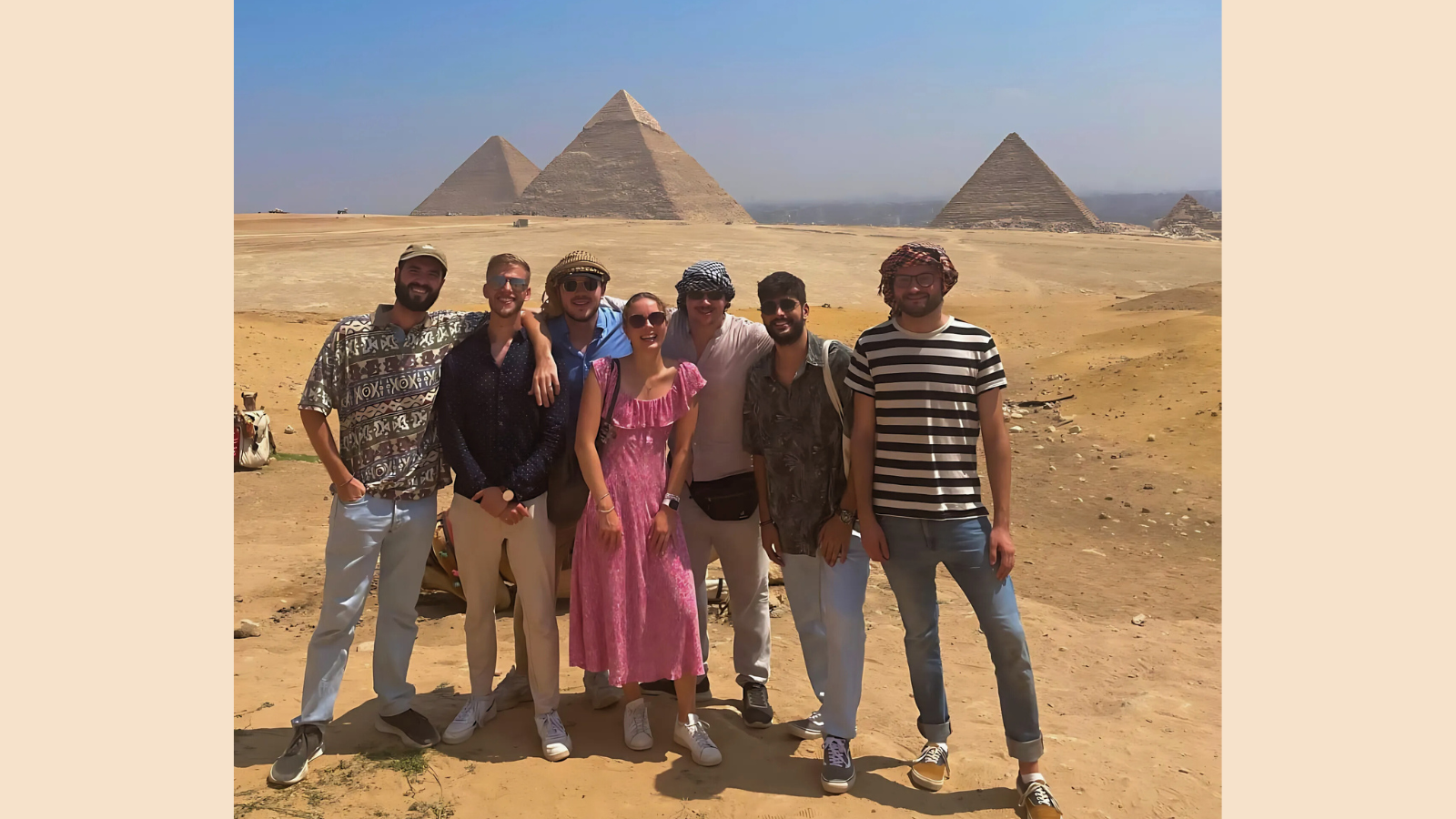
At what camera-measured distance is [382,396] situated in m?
3.39

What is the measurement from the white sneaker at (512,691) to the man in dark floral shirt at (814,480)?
124cm

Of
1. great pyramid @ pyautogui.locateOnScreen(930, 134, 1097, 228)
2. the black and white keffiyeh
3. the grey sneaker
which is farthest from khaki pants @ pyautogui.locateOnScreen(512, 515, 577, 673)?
great pyramid @ pyautogui.locateOnScreen(930, 134, 1097, 228)

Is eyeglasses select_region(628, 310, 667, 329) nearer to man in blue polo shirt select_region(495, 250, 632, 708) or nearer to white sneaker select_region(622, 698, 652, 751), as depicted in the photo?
man in blue polo shirt select_region(495, 250, 632, 708)

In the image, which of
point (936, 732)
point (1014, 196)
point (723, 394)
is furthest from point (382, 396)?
point (1014, 196)

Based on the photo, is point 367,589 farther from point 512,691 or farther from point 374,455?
point 512,691

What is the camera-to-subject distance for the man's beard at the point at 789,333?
332 centimetres

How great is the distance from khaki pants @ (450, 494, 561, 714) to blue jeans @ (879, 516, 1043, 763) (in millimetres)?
1198

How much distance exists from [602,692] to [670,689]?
32cm

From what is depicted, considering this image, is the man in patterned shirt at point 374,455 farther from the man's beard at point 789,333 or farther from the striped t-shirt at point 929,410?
the striped t-shirt at point 929,410

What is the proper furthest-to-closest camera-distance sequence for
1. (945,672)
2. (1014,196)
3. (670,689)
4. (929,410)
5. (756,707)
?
(1014,196) < (945,672) < (670,689) < (756,707) < (929,410)

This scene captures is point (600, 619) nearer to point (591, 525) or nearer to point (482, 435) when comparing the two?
point (591, 525)

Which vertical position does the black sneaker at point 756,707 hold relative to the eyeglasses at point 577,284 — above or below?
below

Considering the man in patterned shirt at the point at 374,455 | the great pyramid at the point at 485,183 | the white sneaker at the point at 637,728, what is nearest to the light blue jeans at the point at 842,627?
the white sneaker at the point at 637,728

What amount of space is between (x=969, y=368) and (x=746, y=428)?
0.84m
